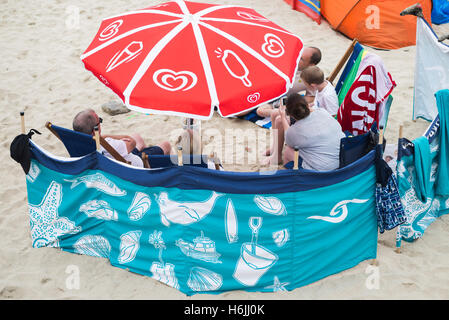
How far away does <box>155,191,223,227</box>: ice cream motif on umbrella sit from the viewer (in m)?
3.85

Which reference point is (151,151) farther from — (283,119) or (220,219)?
(220,219)

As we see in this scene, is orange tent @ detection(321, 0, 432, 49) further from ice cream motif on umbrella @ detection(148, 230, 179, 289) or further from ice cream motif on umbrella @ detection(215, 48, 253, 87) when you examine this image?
ice cream motif on umbrella @ detection(148, 230, 179, 289)

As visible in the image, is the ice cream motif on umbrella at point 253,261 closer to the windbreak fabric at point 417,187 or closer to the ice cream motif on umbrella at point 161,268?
the ice cream motif on umbrella at point 161,268

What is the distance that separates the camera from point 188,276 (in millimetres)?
4062

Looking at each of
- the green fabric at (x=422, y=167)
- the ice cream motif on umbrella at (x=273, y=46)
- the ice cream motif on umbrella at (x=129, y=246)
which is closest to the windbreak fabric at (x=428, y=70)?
the green fabric at (x=422, y=167)

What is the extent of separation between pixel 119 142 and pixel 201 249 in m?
1.35

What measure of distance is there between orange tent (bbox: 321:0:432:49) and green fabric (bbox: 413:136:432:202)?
167 inches

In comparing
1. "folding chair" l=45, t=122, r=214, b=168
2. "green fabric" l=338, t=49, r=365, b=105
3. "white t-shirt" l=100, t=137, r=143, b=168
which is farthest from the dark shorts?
"green fabric" l=338, t=49, r=365, b=105

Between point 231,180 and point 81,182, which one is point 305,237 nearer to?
point 231,180

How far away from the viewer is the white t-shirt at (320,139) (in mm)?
4355

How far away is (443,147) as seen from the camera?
180 inches

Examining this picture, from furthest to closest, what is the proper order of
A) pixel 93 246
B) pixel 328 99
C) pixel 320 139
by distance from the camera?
pixel 328 99 < pixel 93 246 < pixel 320 139

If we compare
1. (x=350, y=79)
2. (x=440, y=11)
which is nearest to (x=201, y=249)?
(x=350, y=79)

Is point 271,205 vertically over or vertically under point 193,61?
under
